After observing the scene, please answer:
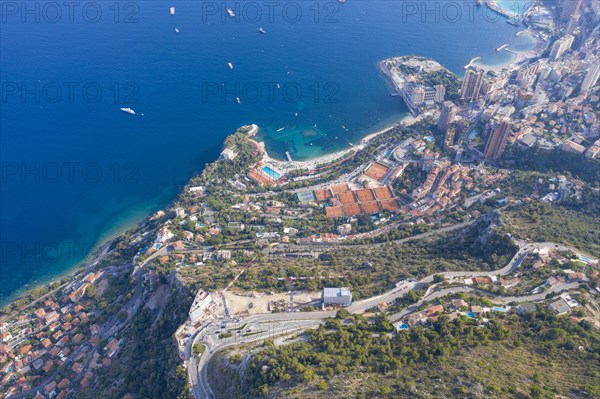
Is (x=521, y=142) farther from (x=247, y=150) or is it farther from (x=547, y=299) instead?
(x=247, y=150)

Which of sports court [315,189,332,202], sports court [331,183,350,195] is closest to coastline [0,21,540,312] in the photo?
sports court [331,183,350,195]

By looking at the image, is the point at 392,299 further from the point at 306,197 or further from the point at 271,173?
the point at 271,173

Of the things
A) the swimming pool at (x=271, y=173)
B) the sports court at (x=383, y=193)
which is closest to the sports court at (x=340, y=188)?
the sports court at (x=383, y=193)

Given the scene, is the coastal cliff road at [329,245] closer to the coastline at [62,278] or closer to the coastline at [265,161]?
the coastline at [265,161]

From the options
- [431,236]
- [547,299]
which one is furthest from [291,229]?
[547,299]

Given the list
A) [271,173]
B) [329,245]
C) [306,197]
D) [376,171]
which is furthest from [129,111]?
[329,245]

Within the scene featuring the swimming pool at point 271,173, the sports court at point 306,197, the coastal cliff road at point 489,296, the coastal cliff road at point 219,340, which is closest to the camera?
the coastal cliff road at point 219,340
